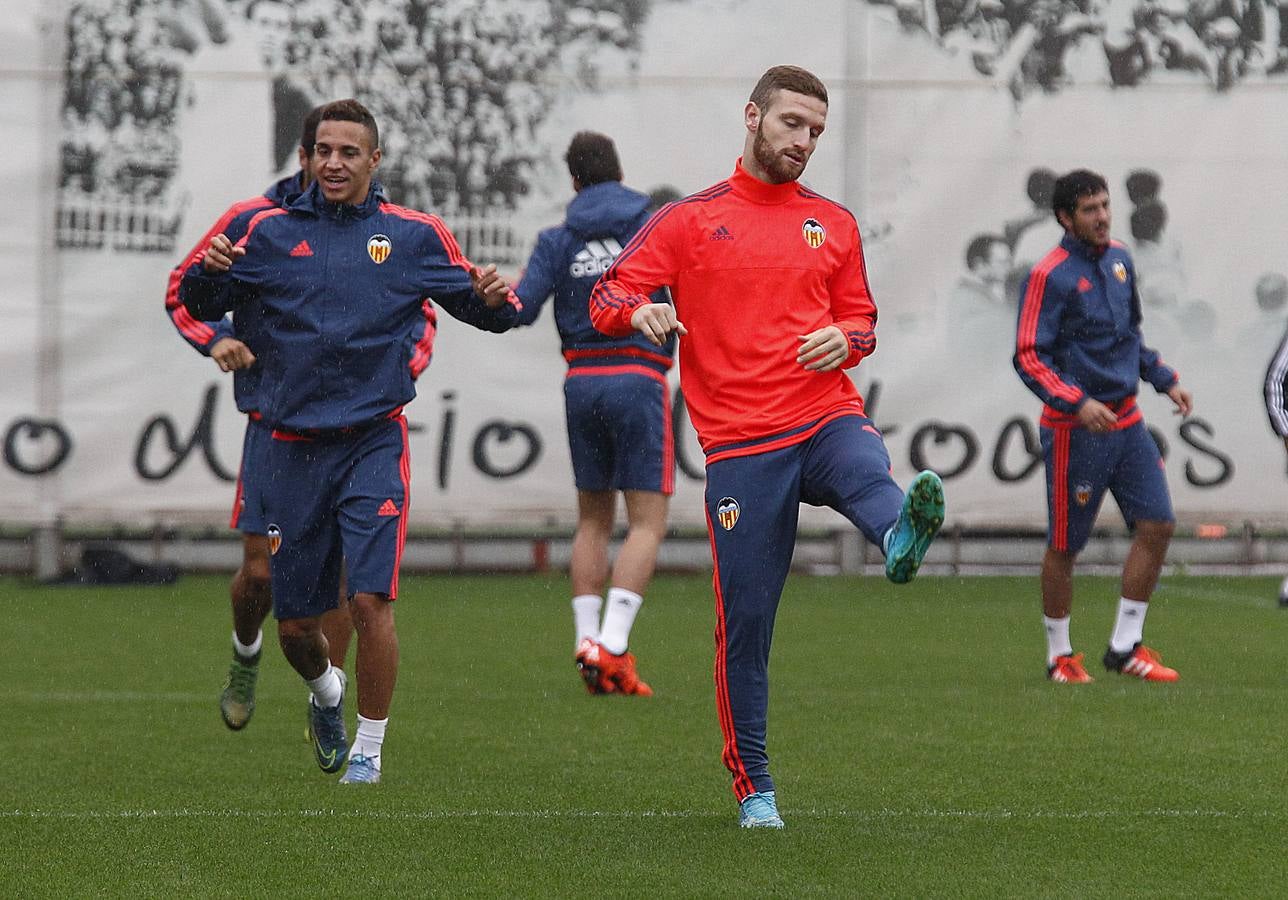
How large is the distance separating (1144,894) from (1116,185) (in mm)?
10867

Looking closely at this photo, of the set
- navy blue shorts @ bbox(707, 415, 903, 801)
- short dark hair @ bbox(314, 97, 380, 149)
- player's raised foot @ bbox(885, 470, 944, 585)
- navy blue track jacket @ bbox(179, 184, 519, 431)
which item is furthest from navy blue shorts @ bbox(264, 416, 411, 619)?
player's raised foot @ bbox(885, 470, 944, 585)

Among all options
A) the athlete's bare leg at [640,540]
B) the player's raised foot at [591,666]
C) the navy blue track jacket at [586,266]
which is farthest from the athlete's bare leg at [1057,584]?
the player's raised foot at [591,666]

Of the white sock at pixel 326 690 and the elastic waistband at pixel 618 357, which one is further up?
the elastic waistband at pixel 618 357

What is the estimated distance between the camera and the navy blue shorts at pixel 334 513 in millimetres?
6465

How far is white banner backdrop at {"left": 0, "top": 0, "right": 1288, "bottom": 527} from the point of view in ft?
48.6

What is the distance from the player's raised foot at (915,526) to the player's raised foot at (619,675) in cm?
398

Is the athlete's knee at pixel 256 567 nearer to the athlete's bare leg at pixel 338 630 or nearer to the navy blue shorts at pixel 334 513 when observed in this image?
the athlete's bare leg at pixel 338 630

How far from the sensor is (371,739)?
21.8 ft

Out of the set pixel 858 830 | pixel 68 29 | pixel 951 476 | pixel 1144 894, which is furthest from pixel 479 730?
pixel 68 29

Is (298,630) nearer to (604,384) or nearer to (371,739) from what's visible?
(371,739)

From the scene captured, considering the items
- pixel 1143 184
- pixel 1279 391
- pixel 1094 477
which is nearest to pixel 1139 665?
pixel 1094 477

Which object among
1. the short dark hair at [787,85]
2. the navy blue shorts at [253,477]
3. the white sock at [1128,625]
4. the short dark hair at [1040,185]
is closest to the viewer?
the short dark hair at [787,85]

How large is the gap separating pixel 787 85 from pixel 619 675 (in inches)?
159

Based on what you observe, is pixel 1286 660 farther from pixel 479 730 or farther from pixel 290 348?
pixel 290 348
